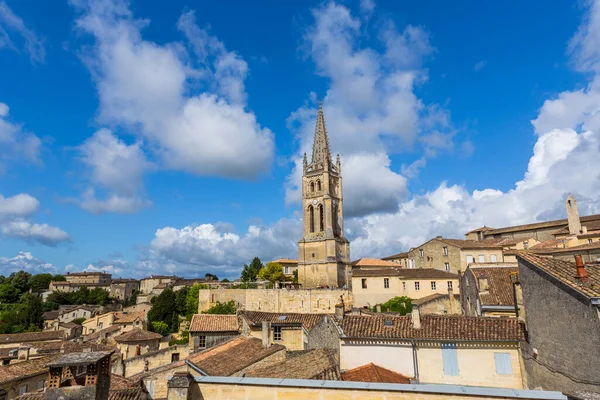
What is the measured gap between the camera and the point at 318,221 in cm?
5981

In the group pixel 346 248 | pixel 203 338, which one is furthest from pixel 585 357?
pixel 346 248

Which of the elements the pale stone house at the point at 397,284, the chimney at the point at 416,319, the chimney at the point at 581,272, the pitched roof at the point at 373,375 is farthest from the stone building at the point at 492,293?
the pale stone house at the point at 397,284

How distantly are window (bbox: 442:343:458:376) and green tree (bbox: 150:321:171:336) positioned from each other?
49.8 m

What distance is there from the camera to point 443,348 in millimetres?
17953

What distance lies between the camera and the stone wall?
46.6 metres

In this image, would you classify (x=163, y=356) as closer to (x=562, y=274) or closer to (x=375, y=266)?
(x=562, y=274)

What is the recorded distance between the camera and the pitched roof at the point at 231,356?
19.4 metres

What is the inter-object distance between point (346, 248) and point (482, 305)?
118 feet

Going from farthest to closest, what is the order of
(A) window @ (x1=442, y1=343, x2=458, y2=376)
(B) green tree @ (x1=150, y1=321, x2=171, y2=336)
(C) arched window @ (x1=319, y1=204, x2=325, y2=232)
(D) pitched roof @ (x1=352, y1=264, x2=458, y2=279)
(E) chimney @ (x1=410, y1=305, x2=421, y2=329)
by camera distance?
(C) arched window @ (x1=319, y1=204, x2=325, y2=232)
(B) green tree @ (x1=150, y1=321, x2=171, y2=336)
(D) pitched roof @ (x1=352, y1=264, x2=458, y2=279)
(E) chimney @ (x1=410, y1=305, x2=421, y2=329)
(A) window @ (x1=442, y1=343, x2=458, y2=376)

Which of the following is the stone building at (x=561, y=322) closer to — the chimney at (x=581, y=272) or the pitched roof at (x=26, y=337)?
the chimney at (x=581, y=272)

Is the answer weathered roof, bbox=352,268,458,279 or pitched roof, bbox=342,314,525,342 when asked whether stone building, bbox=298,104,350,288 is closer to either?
weathered roof, bbox=352,268,458,279

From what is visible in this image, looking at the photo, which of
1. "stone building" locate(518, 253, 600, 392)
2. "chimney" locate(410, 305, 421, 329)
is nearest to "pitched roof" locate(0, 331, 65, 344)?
"chimney" locate(410, 305, 421, 329)

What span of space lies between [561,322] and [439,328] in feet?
24.9

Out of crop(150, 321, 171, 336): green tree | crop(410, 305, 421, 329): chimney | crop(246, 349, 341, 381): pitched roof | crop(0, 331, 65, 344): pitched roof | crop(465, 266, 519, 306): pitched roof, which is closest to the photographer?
crop(246, 349, 341, 381): pitched roof
